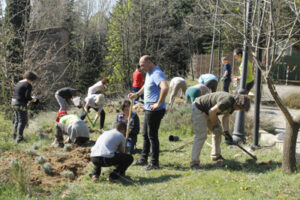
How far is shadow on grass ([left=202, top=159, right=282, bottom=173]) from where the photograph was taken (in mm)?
5152

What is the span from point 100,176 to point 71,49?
1724cm

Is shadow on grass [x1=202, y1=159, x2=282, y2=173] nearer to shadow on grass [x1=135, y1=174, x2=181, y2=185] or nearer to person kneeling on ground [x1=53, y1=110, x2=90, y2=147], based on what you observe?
shadow on grass [x1=135, y1=174, x2=181, y2=185]

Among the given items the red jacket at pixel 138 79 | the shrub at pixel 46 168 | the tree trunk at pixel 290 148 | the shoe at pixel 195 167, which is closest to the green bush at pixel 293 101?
the red jacket at pixel 138 79

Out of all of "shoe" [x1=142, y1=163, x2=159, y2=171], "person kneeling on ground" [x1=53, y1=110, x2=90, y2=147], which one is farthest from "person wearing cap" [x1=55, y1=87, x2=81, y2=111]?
"shoe" [x1=142, y1=163, x2=159, y2=171]

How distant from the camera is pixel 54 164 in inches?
222

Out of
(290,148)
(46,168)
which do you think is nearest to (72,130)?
(46,168)

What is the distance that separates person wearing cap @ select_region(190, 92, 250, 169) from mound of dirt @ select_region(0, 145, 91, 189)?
6.67 feet

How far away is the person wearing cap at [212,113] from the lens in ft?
15.4

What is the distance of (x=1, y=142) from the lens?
22.1 ft

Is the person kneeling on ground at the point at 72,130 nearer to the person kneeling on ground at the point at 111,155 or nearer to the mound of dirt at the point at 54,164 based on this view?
the mound of dirt at the point at 54,164

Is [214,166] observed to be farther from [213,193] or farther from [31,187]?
[31,187]

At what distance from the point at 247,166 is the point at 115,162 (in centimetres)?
229

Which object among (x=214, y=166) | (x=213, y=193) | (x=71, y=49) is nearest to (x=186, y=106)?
(x=214, y=166)

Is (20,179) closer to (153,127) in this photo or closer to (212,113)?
(153,127)
